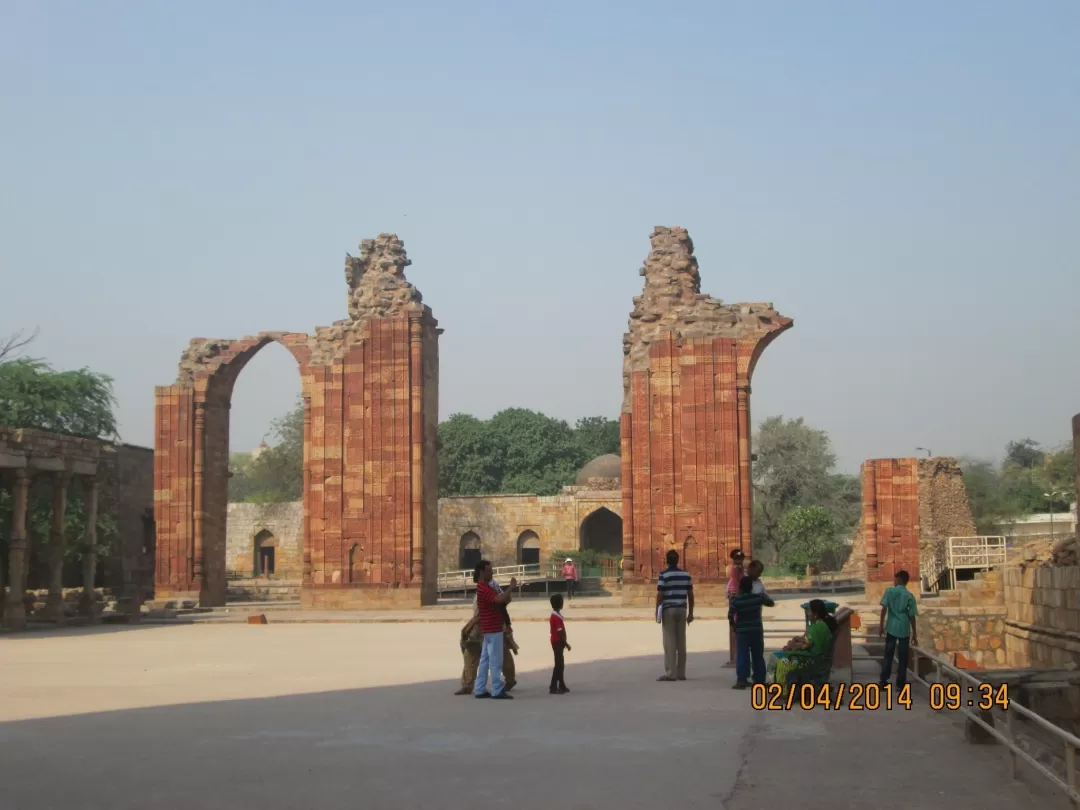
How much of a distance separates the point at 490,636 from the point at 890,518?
726 inches

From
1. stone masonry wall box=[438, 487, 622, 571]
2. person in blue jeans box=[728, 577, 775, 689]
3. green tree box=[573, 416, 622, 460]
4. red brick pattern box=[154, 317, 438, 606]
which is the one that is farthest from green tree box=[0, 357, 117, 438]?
green tree box=[573, 416, 622, 460]

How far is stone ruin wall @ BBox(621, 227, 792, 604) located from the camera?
2594 centimetres

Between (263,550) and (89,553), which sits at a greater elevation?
(89,553)

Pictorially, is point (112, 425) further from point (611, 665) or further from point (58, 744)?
point (58, 744)

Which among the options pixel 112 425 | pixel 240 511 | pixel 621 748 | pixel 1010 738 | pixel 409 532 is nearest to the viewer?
pixel 1010 738

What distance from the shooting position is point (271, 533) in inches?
1753

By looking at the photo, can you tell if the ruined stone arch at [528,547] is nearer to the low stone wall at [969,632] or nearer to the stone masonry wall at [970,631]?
the stone masonry wall at [970,631]

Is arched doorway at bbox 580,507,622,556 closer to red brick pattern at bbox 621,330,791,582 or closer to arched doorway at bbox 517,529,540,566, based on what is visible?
arched doorway at bbox 517,529,540,566

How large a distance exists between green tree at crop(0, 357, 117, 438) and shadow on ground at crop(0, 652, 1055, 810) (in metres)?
26.9

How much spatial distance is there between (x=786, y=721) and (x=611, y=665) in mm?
4623

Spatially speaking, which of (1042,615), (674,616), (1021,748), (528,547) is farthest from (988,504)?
(1021,748)

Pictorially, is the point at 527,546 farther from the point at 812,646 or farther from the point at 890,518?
the point at 812,646

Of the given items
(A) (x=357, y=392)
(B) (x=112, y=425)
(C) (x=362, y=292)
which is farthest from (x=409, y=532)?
(B) (x=112, y=425)

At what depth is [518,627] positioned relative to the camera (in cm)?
2008
